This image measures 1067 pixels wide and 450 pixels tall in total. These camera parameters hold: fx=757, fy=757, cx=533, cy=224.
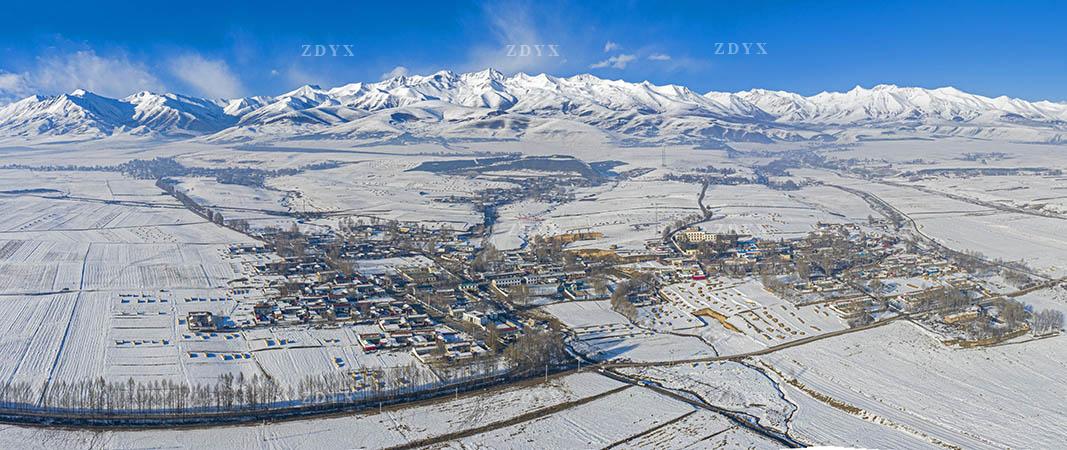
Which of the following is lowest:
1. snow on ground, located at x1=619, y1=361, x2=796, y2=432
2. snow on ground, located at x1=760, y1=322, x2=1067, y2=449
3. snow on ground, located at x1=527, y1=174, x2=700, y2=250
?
snow on ground, located at x1=760, y1=322, x2=1067, y2=449

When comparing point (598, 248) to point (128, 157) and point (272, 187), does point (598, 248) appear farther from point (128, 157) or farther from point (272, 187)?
point (128, 157)

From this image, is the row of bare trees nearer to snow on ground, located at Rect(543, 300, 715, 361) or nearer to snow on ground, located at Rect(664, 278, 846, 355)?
snow on ground, located at Rect(543, 300, 715, 361)

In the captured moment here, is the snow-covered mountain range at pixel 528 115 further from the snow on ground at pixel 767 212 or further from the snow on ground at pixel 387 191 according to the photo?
the snow on ground at pixel 767 212

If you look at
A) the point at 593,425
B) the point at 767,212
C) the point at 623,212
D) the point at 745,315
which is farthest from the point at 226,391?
the point at 767,212

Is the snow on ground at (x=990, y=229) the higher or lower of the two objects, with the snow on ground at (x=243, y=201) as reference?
lower

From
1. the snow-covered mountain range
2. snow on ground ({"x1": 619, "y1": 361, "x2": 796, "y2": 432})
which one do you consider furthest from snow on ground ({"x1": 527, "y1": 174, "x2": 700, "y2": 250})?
the snow-covered mountain range

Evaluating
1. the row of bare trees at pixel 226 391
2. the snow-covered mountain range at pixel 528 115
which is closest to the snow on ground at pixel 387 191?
the row of bare trees at pixel 226 391
